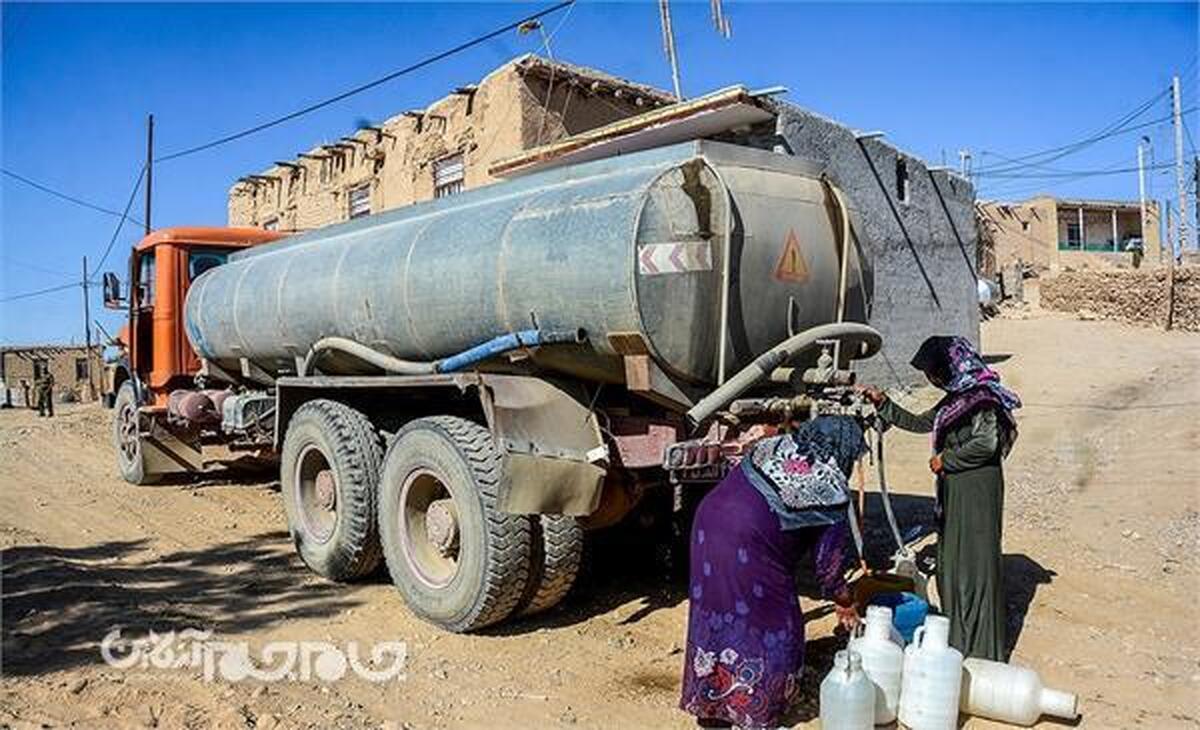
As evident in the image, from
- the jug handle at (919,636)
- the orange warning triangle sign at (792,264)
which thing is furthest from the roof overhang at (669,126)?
the jug handle at (919,636)

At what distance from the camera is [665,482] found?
4.94 m

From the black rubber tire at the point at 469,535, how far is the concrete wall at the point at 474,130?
27.6ft

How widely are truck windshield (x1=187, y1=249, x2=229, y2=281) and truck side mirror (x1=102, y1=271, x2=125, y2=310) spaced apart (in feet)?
3.21

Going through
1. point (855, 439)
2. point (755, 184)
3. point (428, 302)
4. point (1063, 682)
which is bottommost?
point (1063, 682)

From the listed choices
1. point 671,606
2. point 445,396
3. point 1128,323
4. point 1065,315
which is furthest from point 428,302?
point 1065,315

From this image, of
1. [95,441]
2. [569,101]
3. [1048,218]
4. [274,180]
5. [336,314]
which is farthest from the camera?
[1048,218]

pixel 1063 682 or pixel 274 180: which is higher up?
pixel 274 180

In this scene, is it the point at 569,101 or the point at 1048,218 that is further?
the point at 1048,218

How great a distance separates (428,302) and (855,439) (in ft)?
9.31

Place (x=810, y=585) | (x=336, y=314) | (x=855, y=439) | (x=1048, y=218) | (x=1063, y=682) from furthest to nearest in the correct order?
(x=1048, y=218) → (x=336, y=314) → (x=810, y=585) → (x=1063, y=682) → (x=855, y=439)

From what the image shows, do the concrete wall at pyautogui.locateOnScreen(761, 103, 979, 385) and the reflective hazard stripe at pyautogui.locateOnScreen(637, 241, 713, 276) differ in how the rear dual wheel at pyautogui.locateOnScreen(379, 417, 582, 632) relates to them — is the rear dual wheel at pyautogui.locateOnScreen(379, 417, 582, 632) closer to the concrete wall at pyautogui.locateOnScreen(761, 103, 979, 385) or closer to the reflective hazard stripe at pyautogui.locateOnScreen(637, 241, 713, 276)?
the reflective hazard stripe at pyautogui.locateOnScreen(637, 241, 713, 276)

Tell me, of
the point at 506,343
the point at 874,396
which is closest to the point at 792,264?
the point at 874,396

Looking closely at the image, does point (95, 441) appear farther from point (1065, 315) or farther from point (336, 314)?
point (1065, 315)

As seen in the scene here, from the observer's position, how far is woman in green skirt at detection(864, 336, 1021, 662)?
4.28m
